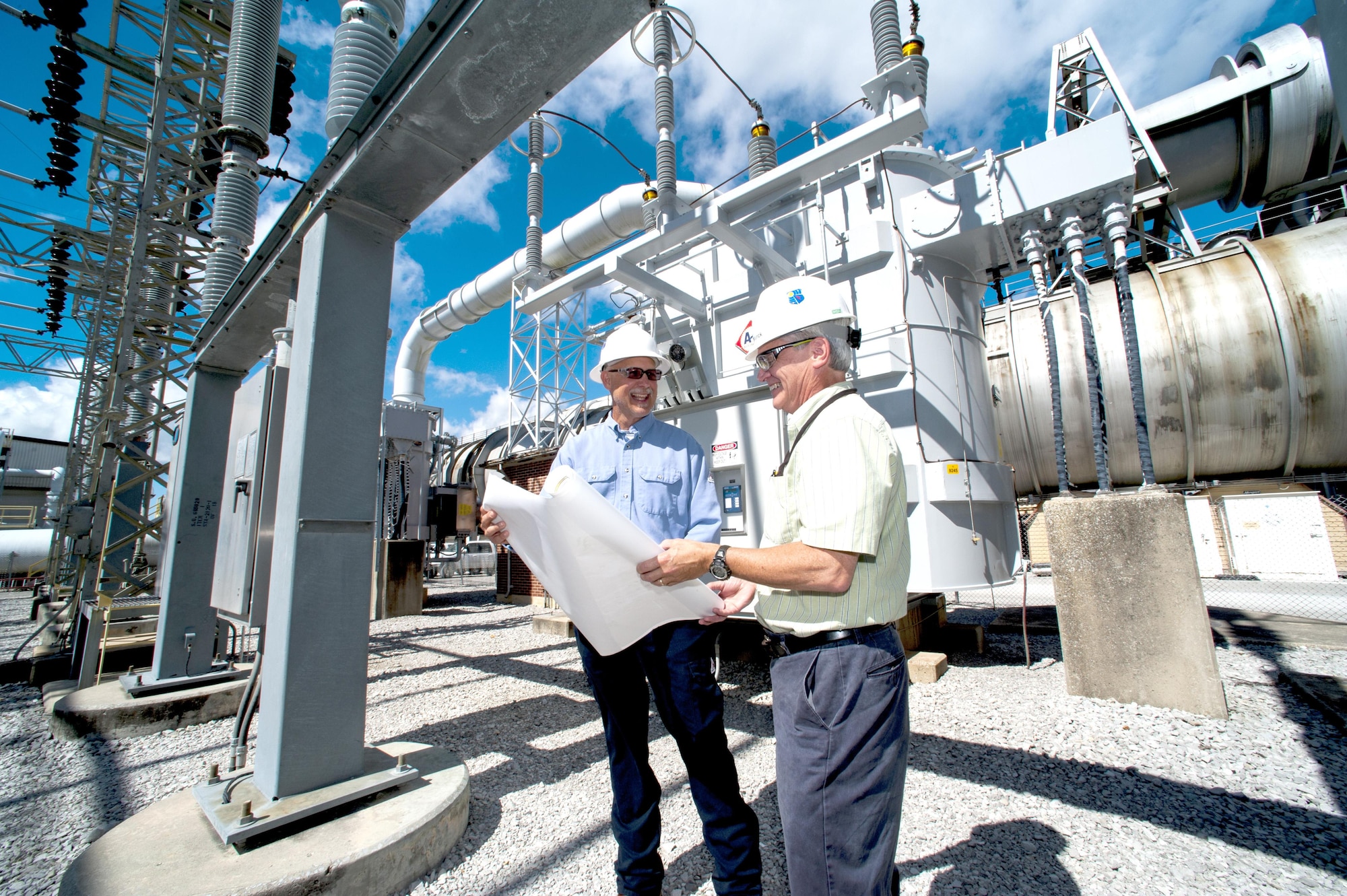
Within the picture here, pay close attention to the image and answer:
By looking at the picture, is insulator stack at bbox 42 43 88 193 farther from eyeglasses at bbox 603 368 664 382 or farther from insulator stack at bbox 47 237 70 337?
eyeglasses at bbox 603 368 664 382

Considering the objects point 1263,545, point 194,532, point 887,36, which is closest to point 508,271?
point 887,36

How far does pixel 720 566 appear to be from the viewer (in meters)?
1.40

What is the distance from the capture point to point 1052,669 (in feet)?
16.3

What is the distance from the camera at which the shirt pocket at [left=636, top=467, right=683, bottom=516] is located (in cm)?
227

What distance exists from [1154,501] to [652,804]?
3908 mm

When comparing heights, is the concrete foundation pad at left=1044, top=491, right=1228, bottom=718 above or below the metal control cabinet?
below

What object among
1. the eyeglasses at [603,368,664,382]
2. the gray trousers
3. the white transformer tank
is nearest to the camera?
the gray trousers

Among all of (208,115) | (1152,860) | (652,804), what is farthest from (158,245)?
(1152,860)

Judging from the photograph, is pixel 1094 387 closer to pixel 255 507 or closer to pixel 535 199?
pixel 255 507

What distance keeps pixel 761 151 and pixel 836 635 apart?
6.93 metres

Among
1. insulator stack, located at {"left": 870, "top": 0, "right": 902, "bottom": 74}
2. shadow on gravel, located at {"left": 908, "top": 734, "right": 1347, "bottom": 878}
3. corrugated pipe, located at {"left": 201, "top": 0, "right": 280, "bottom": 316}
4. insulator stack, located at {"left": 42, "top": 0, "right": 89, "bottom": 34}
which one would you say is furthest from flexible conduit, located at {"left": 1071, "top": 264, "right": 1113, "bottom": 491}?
insulator stack, located at {"left": 42, "top": 0, "right": 89, "bottom": 34}

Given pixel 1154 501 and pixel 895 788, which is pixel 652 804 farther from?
pixel 1154 501

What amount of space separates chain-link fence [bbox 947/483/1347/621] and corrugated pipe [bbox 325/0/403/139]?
1063 centimetres

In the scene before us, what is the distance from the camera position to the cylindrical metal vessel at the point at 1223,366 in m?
5.23
